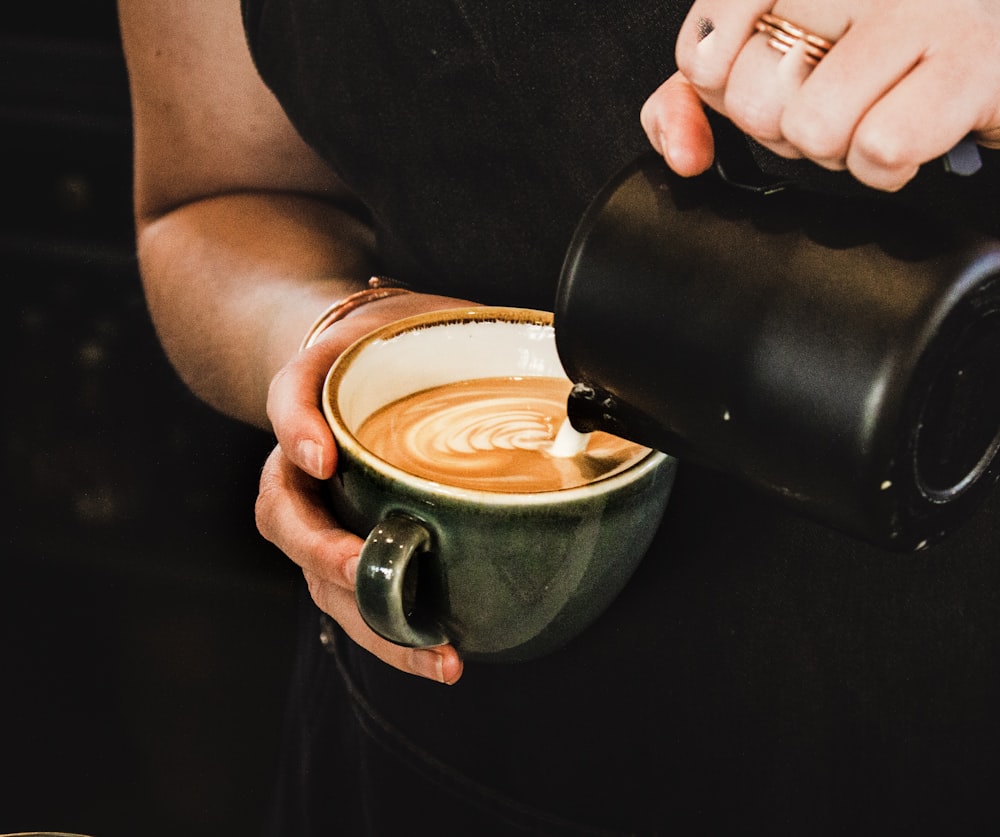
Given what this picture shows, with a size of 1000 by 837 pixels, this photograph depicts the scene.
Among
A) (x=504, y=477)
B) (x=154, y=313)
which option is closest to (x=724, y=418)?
(x=504, y=477)

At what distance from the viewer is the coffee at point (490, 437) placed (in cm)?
59

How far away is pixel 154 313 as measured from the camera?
114cm

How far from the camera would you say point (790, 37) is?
1.20ft

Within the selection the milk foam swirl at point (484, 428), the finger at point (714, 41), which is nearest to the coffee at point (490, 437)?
the milk foam swirl at point (484, 428)

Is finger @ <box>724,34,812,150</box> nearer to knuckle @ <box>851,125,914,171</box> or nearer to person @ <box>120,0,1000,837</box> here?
knuckle @ <box>851,125,914,171</box>

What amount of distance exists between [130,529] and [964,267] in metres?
1.56

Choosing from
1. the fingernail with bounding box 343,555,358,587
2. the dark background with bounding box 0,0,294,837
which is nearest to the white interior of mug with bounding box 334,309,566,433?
the fingernail with bounding box 343,555,358,587

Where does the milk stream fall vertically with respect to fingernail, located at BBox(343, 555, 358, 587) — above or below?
above

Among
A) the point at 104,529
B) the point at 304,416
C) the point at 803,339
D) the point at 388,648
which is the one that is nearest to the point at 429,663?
the point at 388,648

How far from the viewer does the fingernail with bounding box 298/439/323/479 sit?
1.73 ft

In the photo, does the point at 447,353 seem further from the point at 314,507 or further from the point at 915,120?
the point at 915,120

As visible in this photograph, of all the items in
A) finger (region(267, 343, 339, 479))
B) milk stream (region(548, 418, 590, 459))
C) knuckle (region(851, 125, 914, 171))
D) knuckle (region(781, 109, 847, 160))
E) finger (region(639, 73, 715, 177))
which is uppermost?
knuckle (region(851, 125, 914, 171))

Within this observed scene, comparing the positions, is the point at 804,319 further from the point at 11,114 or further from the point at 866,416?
the point at 11,114

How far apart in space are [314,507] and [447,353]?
0.15 meters
